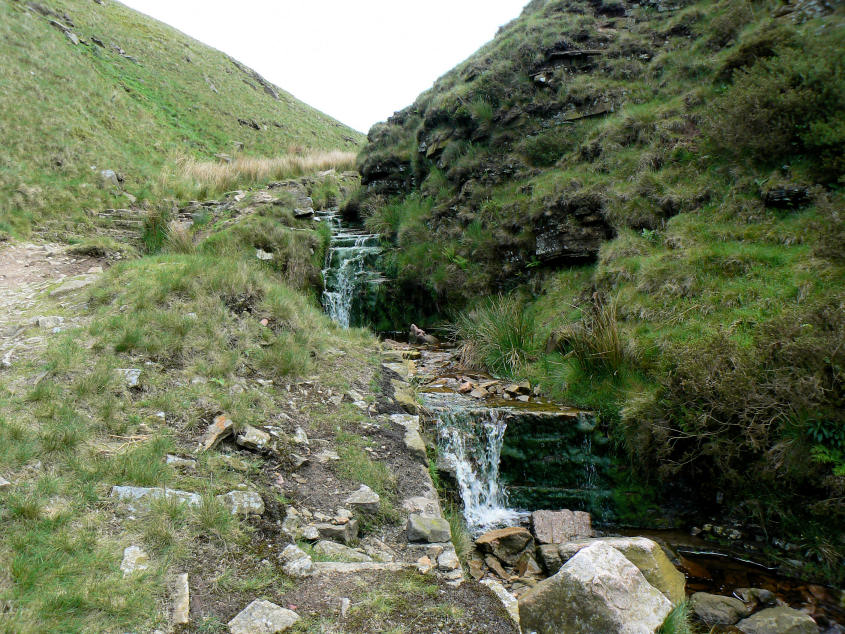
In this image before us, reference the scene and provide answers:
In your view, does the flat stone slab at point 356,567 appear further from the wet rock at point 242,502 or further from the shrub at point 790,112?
the shrub at point 790,112

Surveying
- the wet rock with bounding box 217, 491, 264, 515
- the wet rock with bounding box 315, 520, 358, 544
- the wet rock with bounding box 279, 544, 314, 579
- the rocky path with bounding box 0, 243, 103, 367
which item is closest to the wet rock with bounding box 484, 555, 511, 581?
the wet rock with bounding box 315, 520, 358, 544

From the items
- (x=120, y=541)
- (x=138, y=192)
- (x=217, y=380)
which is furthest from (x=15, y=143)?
(x=120, y=541)

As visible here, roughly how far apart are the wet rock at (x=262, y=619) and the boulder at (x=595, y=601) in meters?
1.15

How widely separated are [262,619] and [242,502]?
98 cm

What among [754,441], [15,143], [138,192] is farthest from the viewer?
[138,192]

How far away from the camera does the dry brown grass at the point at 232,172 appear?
12.6m

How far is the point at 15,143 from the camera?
10.8 meters

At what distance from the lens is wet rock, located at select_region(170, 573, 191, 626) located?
1981mm

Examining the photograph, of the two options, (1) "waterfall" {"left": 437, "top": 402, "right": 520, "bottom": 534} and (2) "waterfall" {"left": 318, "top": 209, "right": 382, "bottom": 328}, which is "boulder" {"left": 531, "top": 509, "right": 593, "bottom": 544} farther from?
(2) "waterfall" {"left": 318, "top": 209, "right": 382, "bottom": 328}

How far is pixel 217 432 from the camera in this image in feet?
11.5

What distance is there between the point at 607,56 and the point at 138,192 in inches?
495

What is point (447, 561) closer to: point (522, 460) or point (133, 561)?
point (133, 561)

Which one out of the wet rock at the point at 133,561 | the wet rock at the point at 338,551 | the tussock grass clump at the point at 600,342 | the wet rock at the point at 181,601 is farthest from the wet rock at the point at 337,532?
the tussock grass clump at the point at 600,342

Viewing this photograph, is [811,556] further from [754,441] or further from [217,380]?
[217,380]
